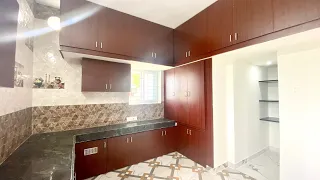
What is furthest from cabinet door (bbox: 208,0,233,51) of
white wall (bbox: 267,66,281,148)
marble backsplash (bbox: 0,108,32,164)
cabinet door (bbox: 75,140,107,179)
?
marble backsplash (bbox: 0,108,32,164)

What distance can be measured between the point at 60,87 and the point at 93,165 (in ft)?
4.97

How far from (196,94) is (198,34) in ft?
3.78

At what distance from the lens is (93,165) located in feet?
7.68

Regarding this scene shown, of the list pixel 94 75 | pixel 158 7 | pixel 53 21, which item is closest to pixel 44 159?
pixel 94 75

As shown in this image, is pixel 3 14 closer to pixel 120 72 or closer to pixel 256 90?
pixel 120 72

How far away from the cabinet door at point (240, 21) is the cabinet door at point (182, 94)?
1238 millimetres

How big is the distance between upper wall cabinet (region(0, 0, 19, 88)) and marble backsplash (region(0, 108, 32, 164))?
0.44 meters

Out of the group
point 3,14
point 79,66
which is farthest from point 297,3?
point 79,66

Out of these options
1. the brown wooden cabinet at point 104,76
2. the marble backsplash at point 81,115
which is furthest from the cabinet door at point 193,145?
the brown wooden cabinet at point 104,76

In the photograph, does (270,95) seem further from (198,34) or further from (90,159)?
(90,159)

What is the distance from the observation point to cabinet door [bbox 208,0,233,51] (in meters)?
2.00

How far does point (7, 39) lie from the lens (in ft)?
3.78

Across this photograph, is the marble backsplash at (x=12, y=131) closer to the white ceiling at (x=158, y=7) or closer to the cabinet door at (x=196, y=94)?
the white ceiling at (x=158, y=7)

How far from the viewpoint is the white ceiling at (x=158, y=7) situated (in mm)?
2193
